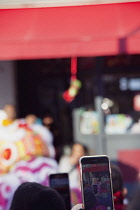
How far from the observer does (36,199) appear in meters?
2.40

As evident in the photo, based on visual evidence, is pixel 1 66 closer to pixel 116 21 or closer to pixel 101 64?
pixel 101 64

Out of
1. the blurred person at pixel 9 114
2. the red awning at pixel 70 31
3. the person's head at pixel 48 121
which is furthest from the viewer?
the person's head at pixel 48 121

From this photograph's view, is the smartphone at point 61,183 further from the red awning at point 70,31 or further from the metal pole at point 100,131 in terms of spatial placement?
the metal pole at point 100,131

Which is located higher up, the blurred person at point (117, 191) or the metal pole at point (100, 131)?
the metal pole at point (100, 131)

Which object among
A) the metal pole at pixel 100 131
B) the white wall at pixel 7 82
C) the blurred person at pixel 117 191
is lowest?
the blurred person at pixel 117 191

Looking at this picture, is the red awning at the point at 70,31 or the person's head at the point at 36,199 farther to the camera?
the red awning at the point at 70,31

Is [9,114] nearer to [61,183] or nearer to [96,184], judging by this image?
[61,183]

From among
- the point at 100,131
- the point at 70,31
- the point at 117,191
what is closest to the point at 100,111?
the point at 100,131

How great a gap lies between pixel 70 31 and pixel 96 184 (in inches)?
86.8

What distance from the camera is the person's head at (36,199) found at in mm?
2375

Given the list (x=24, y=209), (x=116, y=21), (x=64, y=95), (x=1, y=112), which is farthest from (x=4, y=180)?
(x=64, y=95)

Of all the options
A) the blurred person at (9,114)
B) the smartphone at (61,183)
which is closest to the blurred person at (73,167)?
the blurred person at (9,114)

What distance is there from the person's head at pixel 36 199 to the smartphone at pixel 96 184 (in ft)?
1.32

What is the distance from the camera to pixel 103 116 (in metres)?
7.27
